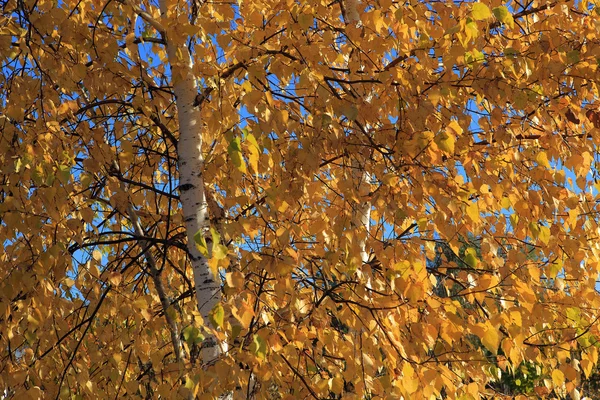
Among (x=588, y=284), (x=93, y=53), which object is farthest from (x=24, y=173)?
(x=588, y=284)

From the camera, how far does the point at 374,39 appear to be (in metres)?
2.93

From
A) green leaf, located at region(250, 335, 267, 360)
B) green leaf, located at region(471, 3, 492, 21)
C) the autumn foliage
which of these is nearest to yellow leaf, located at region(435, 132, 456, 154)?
the autumn foliage

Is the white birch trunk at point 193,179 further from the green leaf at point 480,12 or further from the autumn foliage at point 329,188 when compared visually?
the green leaf at point 480,12

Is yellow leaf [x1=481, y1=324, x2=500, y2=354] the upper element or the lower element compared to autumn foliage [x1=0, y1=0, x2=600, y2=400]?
lower

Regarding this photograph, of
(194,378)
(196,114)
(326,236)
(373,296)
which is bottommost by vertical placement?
(194,378)

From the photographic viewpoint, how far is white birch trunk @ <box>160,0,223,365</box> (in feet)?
9.46

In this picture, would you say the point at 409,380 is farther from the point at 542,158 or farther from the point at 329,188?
the point at 542,158

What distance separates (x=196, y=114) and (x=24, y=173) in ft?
2.77

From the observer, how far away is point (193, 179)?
305 centimetres

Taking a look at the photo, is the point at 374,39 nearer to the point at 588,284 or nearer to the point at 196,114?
the point at 196,114

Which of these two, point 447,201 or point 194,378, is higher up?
point 447,201

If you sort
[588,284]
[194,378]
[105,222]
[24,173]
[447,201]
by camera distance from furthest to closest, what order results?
1. [105,222]
2. [588,284]
3. [24,173]
4. [447,201]
5. [194,378]

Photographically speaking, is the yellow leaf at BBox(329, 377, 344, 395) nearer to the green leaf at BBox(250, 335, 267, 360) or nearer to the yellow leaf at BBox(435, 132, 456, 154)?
the green leaf at BBox(250, 335, 267, 360)

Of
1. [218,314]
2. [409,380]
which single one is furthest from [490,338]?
[218,314]
